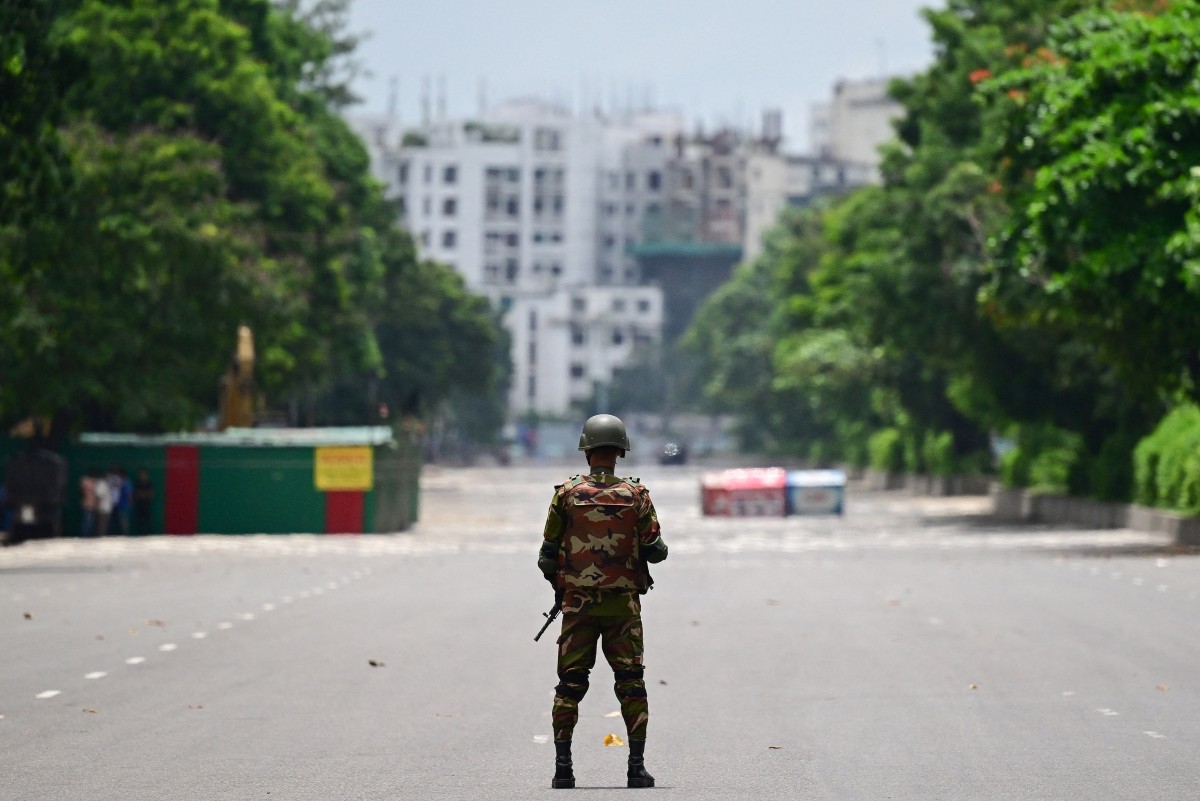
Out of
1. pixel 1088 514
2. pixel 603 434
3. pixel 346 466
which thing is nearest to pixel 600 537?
pixel 603 434

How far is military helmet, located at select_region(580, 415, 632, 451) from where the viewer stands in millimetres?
10023

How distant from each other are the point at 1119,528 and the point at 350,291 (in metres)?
24.6

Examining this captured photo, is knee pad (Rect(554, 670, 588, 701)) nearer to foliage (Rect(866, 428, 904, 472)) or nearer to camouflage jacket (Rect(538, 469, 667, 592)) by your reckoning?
camouflage jacket (Rect(538, 469, 667, 592))

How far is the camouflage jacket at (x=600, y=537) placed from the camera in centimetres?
997

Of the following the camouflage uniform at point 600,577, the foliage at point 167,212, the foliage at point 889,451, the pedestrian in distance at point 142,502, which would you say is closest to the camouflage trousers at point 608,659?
the camouflage uniform at point 600,577

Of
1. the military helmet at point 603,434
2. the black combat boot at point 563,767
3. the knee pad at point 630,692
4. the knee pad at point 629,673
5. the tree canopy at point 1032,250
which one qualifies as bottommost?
the black combat boot at point 563,767

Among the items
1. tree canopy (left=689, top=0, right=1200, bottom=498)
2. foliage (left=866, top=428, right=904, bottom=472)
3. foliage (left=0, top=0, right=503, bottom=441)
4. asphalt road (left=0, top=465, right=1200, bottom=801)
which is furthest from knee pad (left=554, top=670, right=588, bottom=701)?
foliage (left=866, top=428, right=904, bottom=472)

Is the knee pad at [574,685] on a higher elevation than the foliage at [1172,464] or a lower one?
lower

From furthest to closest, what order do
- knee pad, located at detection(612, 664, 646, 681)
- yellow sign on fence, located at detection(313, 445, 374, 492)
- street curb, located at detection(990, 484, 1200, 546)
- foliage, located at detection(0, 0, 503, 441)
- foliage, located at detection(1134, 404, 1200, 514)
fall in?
yellow sign on fence, located at detection(313, 445, 374, 492) → foliage, located at detection(1134, 404, 1200, 514) → street curb, located at detection(990, 484, 1200, 546) → foliage, located at detection(0, 0, 503, 441) → knee pad, located at detection(612, 664, 646, 681)

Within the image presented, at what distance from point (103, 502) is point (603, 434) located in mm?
34245

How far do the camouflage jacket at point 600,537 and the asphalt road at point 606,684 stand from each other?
105 centimetres

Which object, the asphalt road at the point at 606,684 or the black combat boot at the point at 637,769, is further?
the asphalt road at the point at 606,684

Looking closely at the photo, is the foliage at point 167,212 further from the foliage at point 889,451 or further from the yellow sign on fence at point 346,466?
the foliage at point 889,451

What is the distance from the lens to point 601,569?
9961 millimetres
